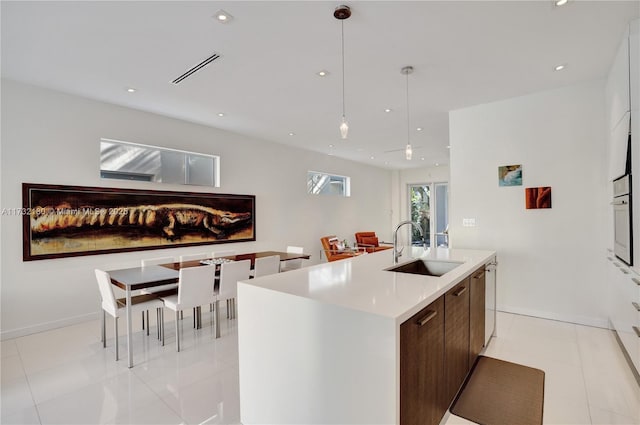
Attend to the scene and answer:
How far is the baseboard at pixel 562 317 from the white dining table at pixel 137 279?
406 centimetres

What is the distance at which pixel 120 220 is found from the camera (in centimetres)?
420

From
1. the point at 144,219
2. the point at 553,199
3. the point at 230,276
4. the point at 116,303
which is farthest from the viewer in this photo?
the point at 144,219

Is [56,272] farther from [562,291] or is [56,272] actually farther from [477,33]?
[562,291]

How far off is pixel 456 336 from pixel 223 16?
278 cm

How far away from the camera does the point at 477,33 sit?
8.38ft

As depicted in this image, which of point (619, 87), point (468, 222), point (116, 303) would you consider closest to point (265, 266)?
point (116, 303)

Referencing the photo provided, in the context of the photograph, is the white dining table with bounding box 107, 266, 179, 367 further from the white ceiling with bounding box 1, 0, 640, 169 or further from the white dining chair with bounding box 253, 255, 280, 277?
the white ceiling with bounding box 1, 0, 640, 169

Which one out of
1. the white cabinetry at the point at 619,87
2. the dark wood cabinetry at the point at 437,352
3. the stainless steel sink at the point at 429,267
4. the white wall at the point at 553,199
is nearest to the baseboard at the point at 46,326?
the stainless steel sink at the point at 429,267

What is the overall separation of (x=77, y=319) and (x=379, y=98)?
4713 mm

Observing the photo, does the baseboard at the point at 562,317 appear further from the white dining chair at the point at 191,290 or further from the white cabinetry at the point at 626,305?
the white dining chair at the point at 191,290

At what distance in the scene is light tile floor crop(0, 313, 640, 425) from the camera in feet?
6.71

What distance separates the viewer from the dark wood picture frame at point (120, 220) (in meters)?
3.56

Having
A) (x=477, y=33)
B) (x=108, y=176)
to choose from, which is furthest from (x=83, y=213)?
(x=477, y=33)

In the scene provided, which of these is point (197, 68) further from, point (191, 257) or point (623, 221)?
point (623, 221)
